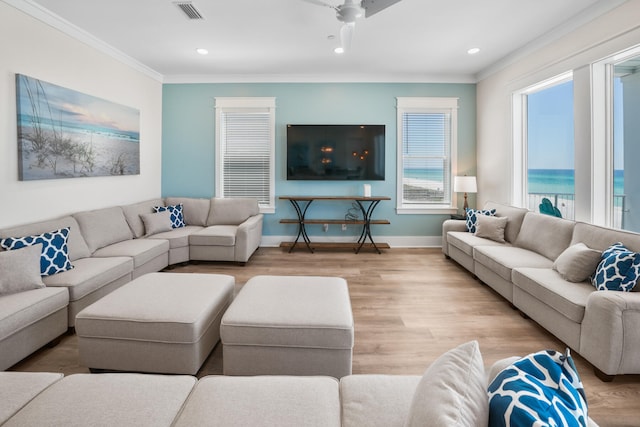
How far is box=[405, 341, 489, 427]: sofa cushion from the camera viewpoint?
2.49 feet

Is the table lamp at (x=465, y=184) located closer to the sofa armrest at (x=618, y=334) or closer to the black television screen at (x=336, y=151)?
the black television screen at (x=336, y=151)

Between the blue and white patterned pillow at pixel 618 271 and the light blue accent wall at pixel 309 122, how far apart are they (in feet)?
10.8

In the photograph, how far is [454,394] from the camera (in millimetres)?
816

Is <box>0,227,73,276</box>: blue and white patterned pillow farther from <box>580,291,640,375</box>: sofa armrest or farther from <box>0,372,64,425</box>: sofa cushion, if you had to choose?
<box>580,291,640,375</box>: sofa armrest

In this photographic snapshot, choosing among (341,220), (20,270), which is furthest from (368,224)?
(20,270)

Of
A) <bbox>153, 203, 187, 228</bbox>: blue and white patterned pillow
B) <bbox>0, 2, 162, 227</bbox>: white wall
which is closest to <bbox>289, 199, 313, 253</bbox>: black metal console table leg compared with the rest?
<bbox>153, 203, 187, 228</bbox>: blue and white patterned pillow

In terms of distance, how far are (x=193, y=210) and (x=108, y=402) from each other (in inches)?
174

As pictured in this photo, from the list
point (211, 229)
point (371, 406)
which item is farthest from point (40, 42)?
point (371, 406)

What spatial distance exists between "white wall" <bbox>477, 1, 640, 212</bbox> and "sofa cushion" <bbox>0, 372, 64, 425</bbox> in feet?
14.0

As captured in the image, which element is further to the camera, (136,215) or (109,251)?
(136,215)

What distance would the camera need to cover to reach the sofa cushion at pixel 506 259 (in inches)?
128

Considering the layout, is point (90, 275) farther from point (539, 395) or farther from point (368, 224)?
point (368, 224)

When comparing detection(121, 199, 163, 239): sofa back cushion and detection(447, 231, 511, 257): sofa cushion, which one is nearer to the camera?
detection(447, 231, 511, 257): sofa cushion

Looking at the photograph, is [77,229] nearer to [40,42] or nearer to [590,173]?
[40,42]
